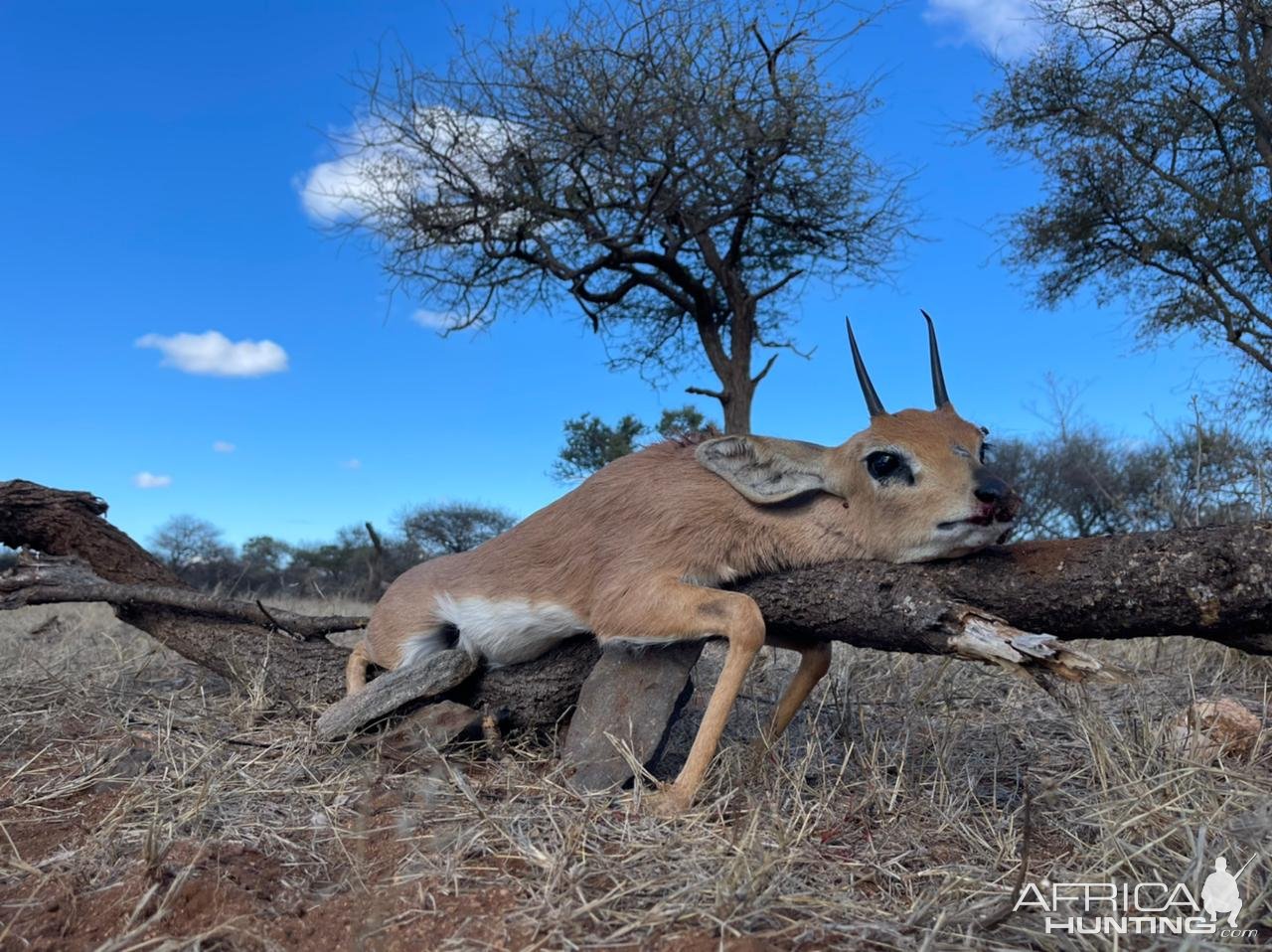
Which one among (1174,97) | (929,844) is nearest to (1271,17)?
(1174,97)

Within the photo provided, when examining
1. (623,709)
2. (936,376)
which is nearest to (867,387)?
(936,376)

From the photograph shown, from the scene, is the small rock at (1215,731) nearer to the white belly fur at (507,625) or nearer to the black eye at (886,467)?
the black eye at (886,467)

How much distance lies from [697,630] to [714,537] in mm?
499

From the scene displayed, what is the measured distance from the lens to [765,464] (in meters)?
4.41

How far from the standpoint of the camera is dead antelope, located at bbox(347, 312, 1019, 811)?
391cm

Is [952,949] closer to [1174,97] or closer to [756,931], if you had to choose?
[756,931]

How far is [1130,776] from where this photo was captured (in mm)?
3920

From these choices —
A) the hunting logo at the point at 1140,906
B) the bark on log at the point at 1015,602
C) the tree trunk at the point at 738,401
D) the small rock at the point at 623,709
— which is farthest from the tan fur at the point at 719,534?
the tree trunk at the point at 738,401

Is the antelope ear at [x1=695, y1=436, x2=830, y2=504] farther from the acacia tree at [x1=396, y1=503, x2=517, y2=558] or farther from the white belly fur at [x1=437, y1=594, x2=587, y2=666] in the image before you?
the acacia tree at [x1=396, y1=503, x2=517, y2=558]

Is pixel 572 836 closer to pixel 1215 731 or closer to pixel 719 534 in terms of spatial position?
pixel 719 534

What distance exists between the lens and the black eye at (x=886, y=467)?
4.01 m

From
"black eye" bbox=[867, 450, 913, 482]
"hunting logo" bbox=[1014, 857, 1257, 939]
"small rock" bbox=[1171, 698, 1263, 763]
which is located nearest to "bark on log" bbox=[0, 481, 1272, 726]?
"black eye" bbox=[867, 450, 913, 482]

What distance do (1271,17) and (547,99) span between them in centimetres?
1195

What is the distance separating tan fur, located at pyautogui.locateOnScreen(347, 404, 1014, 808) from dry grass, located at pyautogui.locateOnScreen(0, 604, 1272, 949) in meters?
0.62
